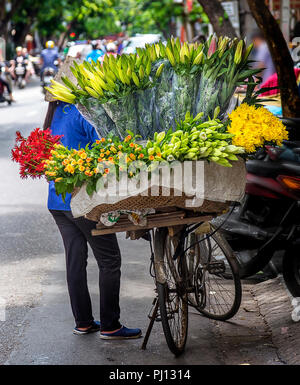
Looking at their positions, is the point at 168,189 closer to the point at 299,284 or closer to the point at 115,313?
the point at 115,313

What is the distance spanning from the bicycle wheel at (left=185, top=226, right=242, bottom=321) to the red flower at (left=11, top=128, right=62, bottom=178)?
4.26 ft

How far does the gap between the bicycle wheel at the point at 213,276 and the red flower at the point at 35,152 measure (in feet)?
4.26

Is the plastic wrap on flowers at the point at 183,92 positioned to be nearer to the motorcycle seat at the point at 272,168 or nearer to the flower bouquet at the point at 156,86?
the flower bouquet at the point at 156,86

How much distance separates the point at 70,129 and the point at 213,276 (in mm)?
1564

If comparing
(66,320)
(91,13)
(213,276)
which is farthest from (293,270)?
(91,13)

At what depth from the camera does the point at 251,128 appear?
407cm

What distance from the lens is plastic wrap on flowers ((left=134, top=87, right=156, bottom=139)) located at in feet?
13.9

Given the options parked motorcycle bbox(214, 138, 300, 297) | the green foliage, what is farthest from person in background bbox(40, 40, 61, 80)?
parked motorcycle bbox(214, 138, 300, 297)

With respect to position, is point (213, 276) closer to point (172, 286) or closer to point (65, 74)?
point (172, 286)

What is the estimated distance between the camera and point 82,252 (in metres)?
4.98

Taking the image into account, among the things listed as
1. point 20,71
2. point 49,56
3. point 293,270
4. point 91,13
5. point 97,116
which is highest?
point 97,116

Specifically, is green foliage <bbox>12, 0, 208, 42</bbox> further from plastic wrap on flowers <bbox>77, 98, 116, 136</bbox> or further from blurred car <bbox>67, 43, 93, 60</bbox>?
plastic wrap on flowers <bbox>77, 98, 116, 136</bbox>

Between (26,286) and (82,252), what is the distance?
59.7 inches

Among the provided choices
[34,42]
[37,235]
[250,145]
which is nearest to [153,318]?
[250,145]
